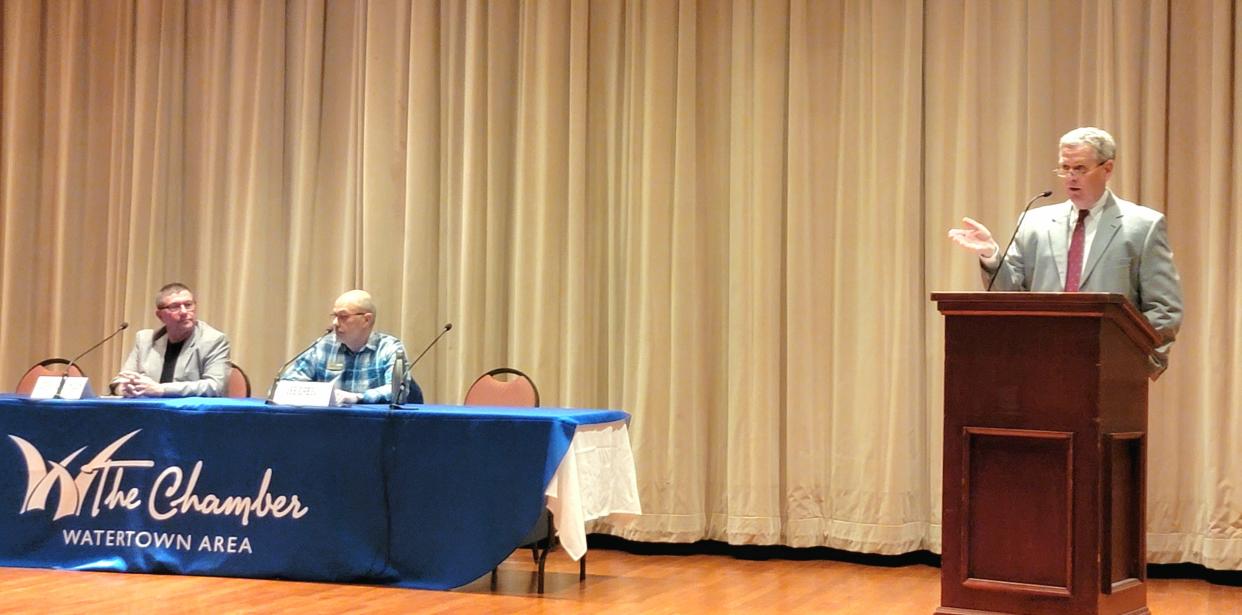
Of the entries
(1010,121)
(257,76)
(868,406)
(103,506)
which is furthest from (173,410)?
(1010,121)

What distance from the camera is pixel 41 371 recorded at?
646cm

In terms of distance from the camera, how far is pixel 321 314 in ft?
22.6

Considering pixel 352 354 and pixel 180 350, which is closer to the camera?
pixel 352 354

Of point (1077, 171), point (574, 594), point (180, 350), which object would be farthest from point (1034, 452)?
point (180, 350)

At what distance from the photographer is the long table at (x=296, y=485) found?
15.6ft

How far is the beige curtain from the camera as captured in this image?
5.56m

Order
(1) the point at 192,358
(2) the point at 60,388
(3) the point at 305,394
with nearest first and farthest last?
(3) the point at 305,394, (2) the point at 60,388, (1) the point at 192,358

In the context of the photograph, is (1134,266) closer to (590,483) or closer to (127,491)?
(590,483)

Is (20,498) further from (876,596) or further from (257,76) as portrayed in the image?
(876,596)

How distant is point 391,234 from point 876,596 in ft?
10.1

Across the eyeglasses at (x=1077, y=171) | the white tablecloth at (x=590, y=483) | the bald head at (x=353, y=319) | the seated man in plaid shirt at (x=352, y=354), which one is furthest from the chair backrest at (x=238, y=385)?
Answer: the eyeglasses at (x=1077, y=171)

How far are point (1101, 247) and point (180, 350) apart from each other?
13.3ft

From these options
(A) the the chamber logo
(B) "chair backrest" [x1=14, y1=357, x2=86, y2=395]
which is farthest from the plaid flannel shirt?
(B) "chair backrest" [x1=14, y1=357, x2=86, y2=395]

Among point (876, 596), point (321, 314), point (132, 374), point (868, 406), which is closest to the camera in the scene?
point (876, 596)
